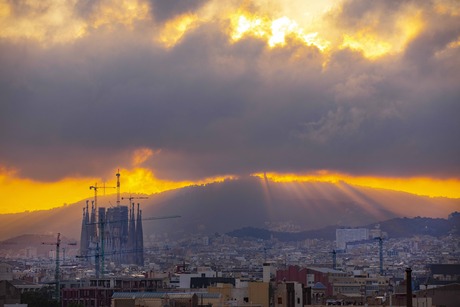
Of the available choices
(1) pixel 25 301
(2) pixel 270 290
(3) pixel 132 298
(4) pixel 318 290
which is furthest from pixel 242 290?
(4) pixel 318 290

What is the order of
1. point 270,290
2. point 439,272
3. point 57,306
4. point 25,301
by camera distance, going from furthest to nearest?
point 439,272, point 57,306, point 25,301, point 270,290

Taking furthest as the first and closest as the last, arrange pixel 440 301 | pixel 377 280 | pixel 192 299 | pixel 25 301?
pixel 377 280, pixel 25 301, pixel 440 301, pixel 192 299

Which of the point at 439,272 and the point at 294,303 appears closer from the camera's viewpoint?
the point at 294,303

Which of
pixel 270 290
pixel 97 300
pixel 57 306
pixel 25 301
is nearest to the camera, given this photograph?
pixel 270 290

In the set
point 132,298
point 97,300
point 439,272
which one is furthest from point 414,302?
point 439,272

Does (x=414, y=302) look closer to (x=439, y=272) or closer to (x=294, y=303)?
(x=294, y=303)

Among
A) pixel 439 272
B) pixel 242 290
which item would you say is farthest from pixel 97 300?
pixel 439 272

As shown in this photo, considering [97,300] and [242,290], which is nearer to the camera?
[242,290]

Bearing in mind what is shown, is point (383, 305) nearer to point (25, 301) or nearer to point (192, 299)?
point (192, 299)

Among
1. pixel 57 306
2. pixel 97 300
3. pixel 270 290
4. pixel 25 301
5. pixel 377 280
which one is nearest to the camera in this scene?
pixel 270 290
